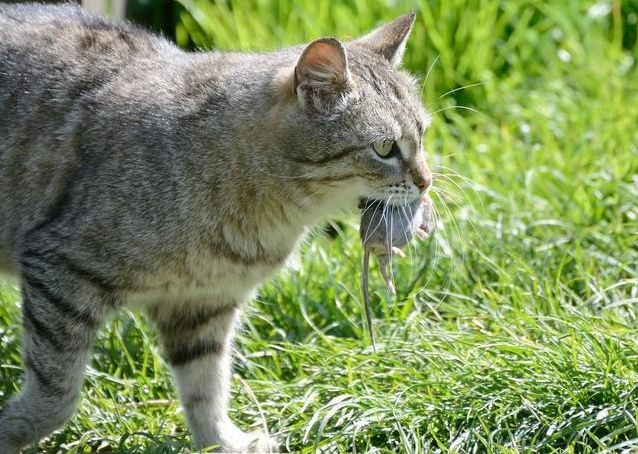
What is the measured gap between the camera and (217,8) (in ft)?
22.1

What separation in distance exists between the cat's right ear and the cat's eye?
0.19 meters

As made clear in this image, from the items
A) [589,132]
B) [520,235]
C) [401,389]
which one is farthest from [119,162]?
[589,132]

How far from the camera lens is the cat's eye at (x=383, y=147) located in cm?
378

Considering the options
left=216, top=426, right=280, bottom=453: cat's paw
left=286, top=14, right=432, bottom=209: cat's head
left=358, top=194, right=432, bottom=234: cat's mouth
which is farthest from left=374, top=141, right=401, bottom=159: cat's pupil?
left=216, top=426, right=280, bottom=453: cat's paw

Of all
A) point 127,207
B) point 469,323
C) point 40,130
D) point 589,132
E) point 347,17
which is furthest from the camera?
point 347,17

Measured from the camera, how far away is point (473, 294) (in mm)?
4809

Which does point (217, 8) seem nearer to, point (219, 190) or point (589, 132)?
point (589, 132)

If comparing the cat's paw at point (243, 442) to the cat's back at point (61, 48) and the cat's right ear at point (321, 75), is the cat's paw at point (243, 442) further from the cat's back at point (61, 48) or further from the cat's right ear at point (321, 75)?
the cat's back at point (61, 48)

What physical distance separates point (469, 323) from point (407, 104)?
3.37 ft

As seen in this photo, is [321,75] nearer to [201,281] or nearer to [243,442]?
[201,281]

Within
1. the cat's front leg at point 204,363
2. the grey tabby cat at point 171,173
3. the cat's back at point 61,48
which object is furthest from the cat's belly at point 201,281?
the cat's back at point 61,48

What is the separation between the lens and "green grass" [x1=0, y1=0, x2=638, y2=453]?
3875 millimetres

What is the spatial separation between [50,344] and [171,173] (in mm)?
648

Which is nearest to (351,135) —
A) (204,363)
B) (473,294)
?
(204,363)
